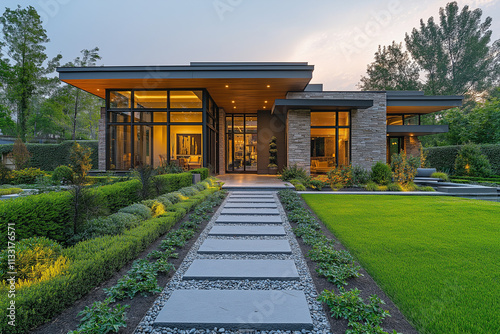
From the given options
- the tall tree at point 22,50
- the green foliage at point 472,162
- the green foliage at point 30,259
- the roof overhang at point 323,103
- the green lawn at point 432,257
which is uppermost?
the tall tree at point 22,50

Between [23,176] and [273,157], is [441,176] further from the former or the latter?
[23,176]

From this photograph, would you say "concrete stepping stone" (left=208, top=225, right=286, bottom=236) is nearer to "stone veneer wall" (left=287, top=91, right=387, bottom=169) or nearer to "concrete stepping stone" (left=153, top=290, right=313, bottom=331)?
"concrete stepping stone" (left=153, top=290, right=313, bottom=331)

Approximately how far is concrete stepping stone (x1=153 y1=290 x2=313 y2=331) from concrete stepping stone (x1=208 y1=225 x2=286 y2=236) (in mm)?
1754

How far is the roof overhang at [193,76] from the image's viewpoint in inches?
374

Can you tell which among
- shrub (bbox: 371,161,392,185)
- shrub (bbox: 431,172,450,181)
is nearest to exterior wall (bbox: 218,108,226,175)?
shrub (bbox: 371,161,392,185)

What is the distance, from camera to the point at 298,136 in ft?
37.3

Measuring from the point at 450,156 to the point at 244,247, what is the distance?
1677 centimetres

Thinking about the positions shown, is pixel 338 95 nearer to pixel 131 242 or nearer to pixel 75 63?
pixel 131 242

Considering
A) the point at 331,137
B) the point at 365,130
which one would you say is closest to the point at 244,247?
the point at 331,137

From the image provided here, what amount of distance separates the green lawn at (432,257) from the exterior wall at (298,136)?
221 inches

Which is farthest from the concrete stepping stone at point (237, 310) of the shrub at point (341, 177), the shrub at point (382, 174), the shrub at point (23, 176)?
the shrub at point (23, 176)

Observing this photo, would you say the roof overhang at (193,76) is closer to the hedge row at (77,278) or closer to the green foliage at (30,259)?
the hedge row at (77,278)

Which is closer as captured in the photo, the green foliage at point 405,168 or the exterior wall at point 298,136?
the green foliage at point 405,168

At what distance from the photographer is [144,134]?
11180mm
